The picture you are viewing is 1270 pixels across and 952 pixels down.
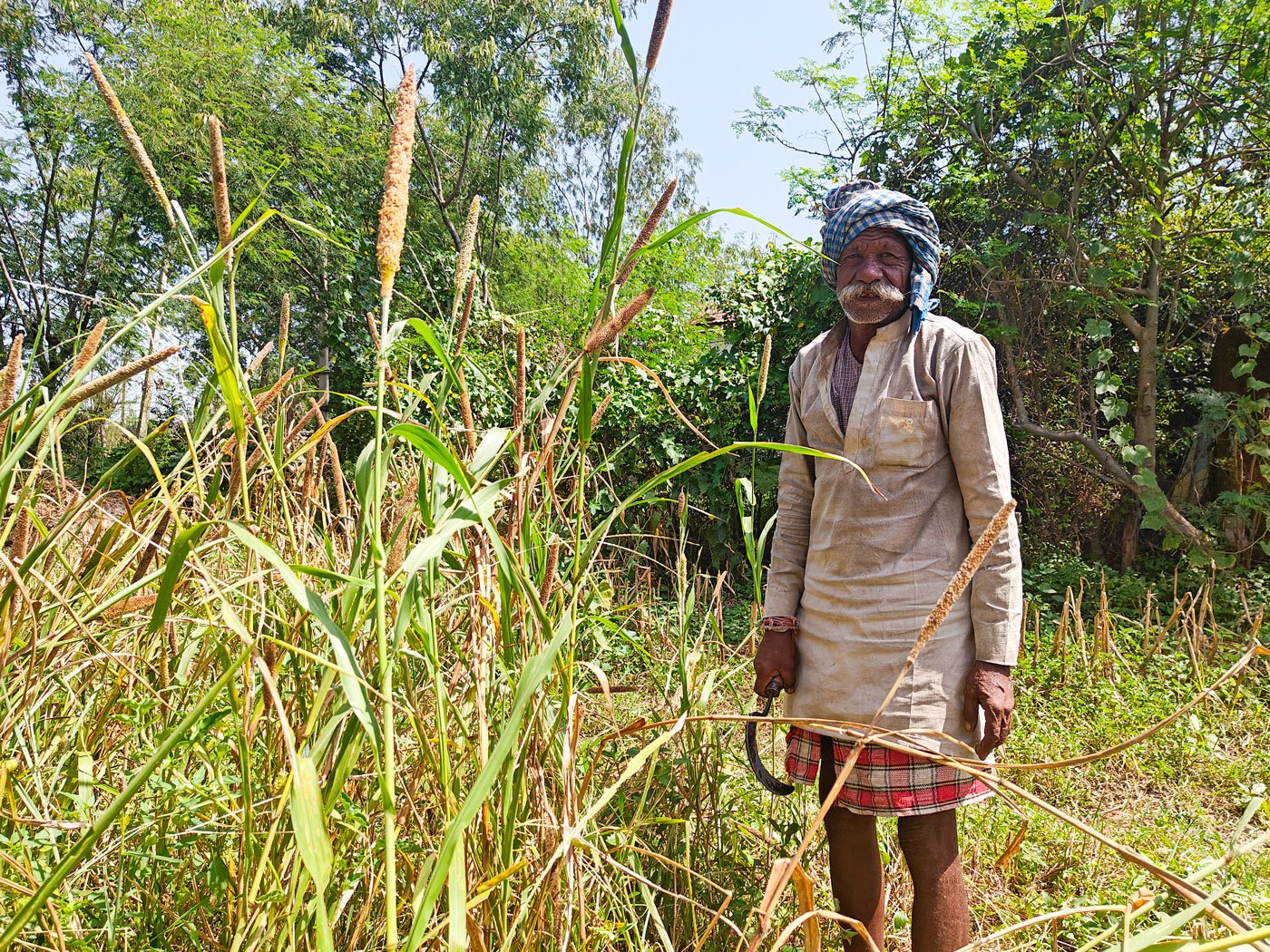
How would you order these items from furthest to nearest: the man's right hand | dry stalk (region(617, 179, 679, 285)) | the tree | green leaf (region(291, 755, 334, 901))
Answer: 1. the tree
2. the man's right hand
3. dry stalk (region(617, 179, 679, 285))
4. green leaf (region(291, 755, 334, 901))

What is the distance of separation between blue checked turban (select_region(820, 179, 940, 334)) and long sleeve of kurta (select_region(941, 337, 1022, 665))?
0.15m

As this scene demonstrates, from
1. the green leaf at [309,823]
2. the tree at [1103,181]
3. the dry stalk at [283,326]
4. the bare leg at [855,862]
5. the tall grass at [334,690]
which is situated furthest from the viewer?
the tree at [1103,181]

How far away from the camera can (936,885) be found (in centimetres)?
143

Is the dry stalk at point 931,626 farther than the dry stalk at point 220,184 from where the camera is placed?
No

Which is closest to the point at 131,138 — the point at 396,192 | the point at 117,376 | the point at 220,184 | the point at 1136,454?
the point at 220,184

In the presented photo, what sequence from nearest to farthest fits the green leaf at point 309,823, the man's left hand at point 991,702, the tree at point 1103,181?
the green leaf at point 309,823 → the man's left hand at point 991,702 → the tree at point 1103,181

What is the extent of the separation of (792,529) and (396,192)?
1356 mm

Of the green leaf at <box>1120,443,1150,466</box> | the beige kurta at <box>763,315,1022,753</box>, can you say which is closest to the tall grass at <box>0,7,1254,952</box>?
the beige kurta at <box>763,315,1022,753</box>

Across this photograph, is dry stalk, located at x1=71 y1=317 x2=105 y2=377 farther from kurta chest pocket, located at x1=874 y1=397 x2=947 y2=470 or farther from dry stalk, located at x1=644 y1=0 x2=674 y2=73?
kurta chest pocket, located at x1=874 y1=397 x2=947 y2=470

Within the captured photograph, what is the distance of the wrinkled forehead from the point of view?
1542 mm

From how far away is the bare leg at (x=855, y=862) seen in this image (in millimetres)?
1515

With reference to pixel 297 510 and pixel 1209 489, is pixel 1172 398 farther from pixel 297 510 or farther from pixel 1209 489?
pixel 297 510

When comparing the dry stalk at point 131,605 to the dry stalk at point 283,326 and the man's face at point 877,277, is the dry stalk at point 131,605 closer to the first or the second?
the dry stalk at point 283,326

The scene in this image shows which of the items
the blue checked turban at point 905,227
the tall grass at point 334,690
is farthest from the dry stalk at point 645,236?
the blue checked turban at point 905,227
